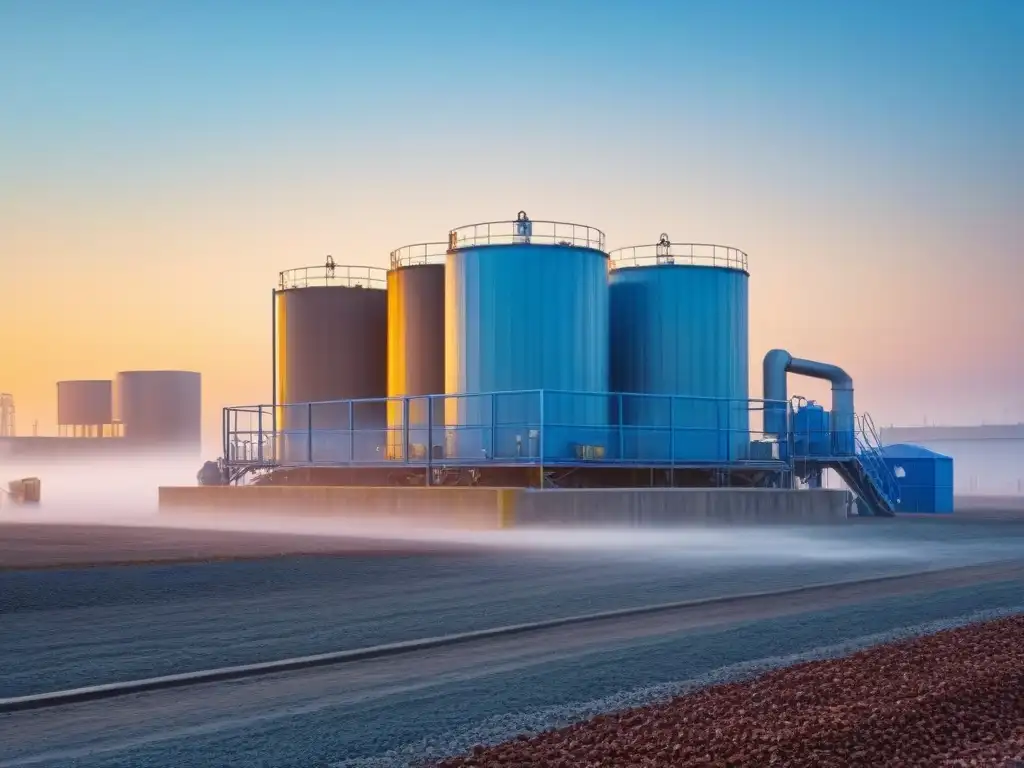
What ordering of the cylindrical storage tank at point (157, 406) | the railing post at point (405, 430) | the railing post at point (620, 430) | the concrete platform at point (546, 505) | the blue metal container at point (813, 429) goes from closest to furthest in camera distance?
the concrete platform at point (546, 505) < the railing post at point (620, 430) < the railing post at point (405, 430) < the blue metal container at point (813, 429) < the cylindrical storage tank at point (157, 406)

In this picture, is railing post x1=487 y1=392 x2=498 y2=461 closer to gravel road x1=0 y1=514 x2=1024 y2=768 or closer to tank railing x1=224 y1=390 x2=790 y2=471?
tank railing x1=224 y1=390 x2=790 y2=471

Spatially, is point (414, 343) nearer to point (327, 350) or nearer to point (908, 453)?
point (327, 350)

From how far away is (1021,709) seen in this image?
695 centimetres

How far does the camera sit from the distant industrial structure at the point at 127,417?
79250mm

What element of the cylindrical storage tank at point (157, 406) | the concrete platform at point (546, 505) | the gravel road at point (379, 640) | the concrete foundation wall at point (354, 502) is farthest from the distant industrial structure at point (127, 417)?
the gravel road at point (379, 640)

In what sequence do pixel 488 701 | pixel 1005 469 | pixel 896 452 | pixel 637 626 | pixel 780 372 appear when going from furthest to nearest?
pixel 1005 469, pixel 896 452, pixel 780 372, pixel 637 626, pixel 488 701

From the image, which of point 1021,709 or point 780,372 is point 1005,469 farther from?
point 1021,709

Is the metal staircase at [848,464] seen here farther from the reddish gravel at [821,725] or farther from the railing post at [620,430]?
the reddish gravel at [821,725]

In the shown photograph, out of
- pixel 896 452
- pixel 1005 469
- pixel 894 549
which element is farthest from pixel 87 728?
pixel 1005 469

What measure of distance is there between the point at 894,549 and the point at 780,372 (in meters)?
15.8

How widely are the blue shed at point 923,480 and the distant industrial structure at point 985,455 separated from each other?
54.4m

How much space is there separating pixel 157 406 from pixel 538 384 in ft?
178

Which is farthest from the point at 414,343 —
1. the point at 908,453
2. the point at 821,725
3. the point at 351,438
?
the point at 821,725

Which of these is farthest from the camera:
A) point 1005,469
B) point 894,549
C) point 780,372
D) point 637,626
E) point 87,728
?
point 1005,469
